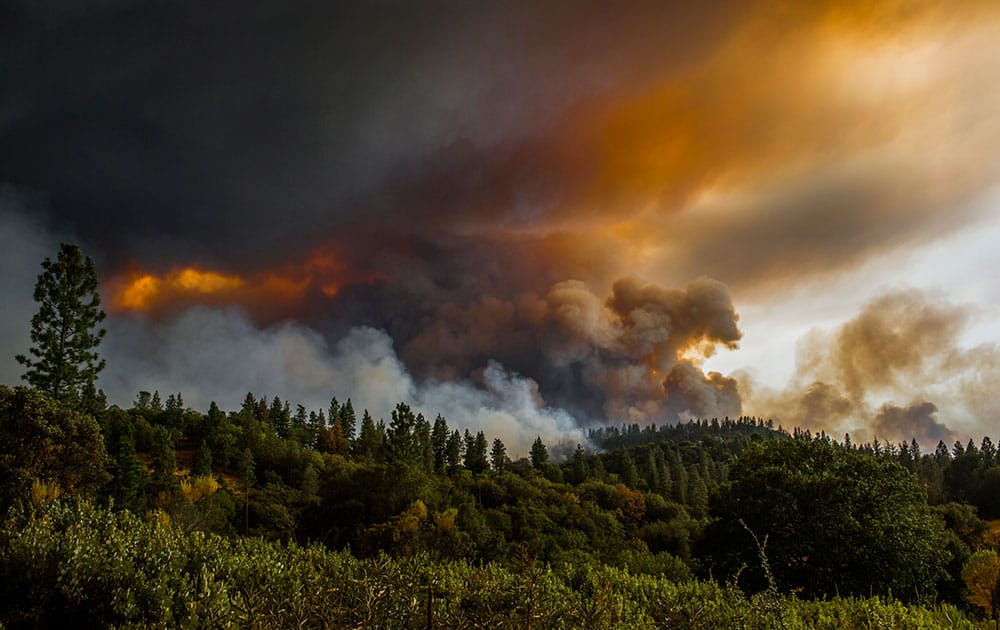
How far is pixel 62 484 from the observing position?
22.5 metres

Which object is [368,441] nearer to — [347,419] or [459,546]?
[347,419]

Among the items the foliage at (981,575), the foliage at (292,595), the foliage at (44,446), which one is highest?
the foliage at (44,446)

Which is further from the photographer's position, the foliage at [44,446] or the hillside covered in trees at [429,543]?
the foliage at [44,446]

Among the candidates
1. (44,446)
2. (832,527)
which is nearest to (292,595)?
(44,446)

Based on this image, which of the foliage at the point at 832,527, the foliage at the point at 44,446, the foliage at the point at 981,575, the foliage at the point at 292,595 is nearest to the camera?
the foliage at the point at 292,595

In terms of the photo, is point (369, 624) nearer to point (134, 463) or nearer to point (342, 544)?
point (342, 544)

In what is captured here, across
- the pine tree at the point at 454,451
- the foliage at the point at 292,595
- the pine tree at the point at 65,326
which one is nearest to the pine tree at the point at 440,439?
Result: the pine tree at the point at 454,451

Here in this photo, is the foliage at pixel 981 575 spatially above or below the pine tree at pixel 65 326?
below

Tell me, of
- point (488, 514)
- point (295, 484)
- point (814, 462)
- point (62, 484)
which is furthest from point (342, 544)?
point (295, 484)

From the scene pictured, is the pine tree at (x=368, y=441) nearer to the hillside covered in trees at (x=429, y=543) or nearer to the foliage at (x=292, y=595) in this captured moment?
the hillside covered in trees at (x=429, y=543)

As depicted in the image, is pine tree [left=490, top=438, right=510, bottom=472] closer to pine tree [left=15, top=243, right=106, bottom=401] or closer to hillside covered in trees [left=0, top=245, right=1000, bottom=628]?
hillside covered in trees [left=0, top=245, right=1000, bottom=628]

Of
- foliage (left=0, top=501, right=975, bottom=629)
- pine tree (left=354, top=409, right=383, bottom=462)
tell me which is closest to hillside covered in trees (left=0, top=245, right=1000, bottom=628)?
foliage (left=0, top=501, right=975, bottom=629)

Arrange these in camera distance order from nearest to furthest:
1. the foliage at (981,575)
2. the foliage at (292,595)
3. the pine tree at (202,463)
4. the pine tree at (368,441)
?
the foliage at (292,595) < the foliage at (981,575) < the pine tree at (202,463) < the pine tree at (368,441)

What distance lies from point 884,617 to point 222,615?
9426 millimetres
